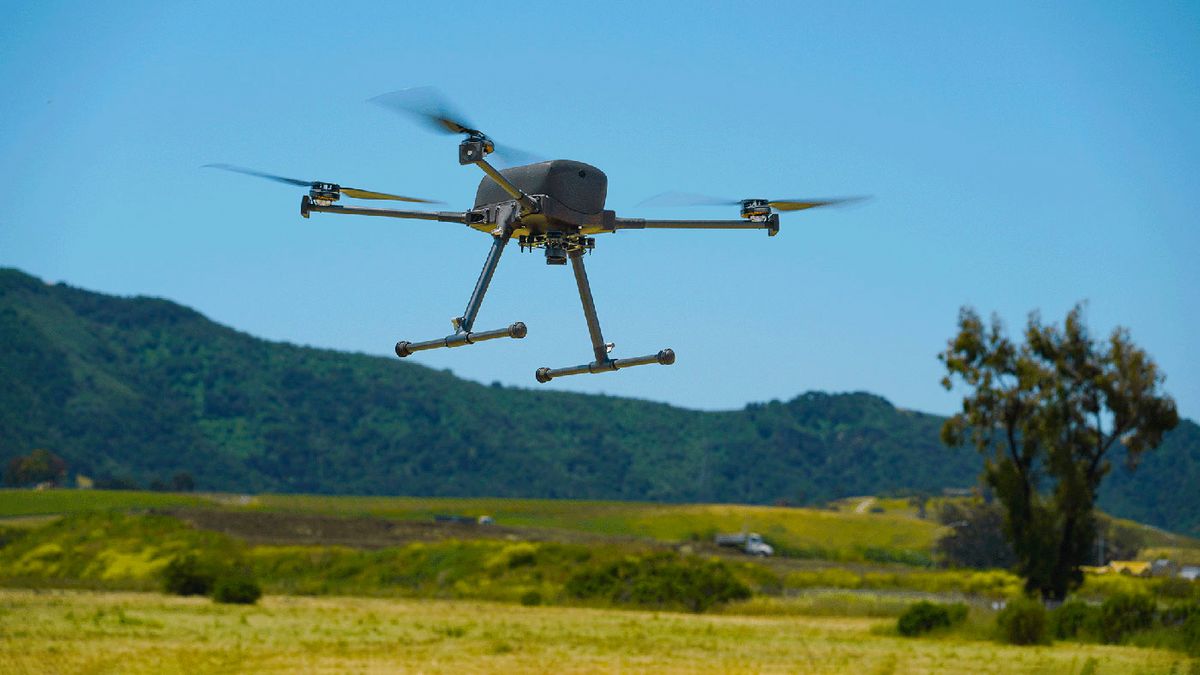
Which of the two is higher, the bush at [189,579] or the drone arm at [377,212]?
the drone arm at [377,212]

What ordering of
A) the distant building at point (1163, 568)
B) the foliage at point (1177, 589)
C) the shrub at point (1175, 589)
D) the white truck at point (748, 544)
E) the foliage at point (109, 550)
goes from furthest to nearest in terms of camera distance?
1. the white truck at point (748, 544)
2. the distant building at point (1163, 568)
3. the foliage at point (109, 550)
4. the shrub at point (1175, 589)
5. the foliage at point (1177, 589)

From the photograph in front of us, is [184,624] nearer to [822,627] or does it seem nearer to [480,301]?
[822,627]

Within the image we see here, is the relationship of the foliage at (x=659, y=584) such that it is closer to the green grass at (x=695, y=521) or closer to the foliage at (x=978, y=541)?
the foliage at (x=978, y=541)

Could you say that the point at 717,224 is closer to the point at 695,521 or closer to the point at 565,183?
the point at 565,183

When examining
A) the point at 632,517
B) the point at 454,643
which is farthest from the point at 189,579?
the point at 632,517

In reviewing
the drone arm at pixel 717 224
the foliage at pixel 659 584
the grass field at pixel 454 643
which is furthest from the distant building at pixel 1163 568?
the drone arm at pixel 717 224

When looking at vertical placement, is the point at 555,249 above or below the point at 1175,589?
above
